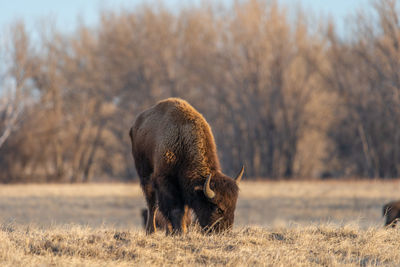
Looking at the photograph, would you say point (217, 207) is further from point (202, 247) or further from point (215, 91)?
point (215, 91)

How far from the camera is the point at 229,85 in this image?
46.3m

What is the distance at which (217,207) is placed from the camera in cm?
839

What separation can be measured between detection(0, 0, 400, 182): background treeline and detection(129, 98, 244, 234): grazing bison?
35629 millimetres

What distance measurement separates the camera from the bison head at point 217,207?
8.32 metres

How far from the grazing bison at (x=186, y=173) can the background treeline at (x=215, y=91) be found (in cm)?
3563

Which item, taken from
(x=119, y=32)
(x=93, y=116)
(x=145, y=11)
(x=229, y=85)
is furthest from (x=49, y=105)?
(x=229, y=85)

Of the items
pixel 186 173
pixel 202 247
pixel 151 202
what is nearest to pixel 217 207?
pixel 186 173

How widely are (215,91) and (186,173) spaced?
39.1m

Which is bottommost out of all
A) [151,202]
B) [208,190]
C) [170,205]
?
[151,202]

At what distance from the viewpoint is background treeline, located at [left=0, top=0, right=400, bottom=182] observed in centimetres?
4384

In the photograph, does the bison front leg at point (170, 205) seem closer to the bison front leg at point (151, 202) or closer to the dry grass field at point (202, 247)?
the dry grass field at point (202, 247)

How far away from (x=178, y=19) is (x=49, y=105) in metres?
13.7

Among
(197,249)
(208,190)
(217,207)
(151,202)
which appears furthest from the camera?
(151,202)

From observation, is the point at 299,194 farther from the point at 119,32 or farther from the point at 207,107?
the point at 119,32
